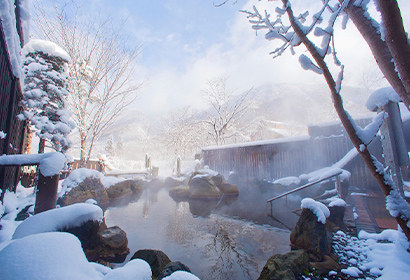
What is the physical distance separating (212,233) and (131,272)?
4727 mm

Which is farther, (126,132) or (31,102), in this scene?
(126,132)

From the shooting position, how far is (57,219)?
3072 mm

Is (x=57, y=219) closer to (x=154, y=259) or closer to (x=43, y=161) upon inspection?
(x=43, y=161)

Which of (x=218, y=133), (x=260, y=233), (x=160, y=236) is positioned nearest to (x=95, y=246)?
(x=160, y=236)

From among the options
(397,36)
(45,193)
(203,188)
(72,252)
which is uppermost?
(397,36)

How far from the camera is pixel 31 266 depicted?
4.07 ft

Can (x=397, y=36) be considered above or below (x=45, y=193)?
above

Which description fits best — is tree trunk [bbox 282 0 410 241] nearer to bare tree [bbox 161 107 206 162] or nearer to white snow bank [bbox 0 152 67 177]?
white snow bank [bbox 0 152 67 177]

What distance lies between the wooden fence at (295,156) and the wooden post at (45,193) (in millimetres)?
13118

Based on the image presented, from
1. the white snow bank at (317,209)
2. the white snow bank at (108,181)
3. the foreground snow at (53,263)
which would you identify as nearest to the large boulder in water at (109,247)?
the foreground snow at (53,263)

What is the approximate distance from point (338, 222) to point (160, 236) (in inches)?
212

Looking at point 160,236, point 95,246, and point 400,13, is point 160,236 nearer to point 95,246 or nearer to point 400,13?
point 95,246

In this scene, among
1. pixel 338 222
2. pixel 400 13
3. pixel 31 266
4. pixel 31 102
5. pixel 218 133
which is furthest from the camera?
pixel 218 133

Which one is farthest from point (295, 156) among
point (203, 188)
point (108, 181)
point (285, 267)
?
point (108, 181)
